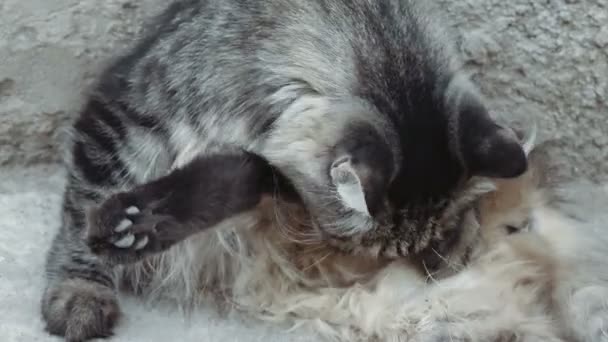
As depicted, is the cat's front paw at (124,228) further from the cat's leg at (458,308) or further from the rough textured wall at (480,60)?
the rough textured wall at (480,60)

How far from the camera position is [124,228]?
6.58ft

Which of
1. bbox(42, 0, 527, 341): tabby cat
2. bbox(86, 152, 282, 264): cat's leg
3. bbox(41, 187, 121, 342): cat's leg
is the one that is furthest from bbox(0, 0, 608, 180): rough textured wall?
bbox(86, 152, 282, 264): cat's leg

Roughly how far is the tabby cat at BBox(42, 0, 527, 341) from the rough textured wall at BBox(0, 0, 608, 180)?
1.56 ft

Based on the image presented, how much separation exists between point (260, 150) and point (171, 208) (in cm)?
27

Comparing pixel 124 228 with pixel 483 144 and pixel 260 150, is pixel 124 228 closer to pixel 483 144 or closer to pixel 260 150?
pixel 260 150

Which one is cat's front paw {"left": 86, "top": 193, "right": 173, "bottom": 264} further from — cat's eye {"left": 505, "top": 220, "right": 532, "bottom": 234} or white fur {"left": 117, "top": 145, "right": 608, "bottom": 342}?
cat's eye {"left": 505, "top": 220, "right": 532, "bottom": 234}

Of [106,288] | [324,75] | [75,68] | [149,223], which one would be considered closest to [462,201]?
[324,75]

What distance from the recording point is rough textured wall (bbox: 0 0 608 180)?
282 cm

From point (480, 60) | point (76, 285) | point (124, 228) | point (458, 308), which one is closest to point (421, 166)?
point (458, 308)

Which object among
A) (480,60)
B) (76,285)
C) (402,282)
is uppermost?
(480,60)

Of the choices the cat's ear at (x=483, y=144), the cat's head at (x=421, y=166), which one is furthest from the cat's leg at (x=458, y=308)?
the cat's ear at (x=483, y=144)

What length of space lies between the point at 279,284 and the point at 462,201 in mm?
517

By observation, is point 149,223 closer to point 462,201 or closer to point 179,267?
point 179,267

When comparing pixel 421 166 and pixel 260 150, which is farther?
pixel 260 150
